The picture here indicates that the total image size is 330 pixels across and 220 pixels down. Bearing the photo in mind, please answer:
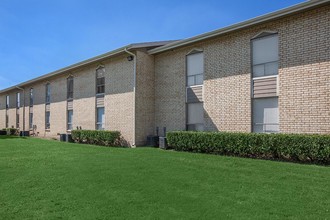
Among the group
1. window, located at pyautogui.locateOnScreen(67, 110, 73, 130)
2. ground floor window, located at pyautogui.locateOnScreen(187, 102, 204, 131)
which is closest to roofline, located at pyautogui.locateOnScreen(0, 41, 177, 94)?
window, located at pyautogui.locateOnScreen(67, 110, 73, 130)

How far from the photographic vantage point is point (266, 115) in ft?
41.2

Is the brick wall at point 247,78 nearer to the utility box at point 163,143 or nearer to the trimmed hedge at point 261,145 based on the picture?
the trimmed hedge at point 261,145

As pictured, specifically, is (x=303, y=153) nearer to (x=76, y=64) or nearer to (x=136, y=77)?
(x=136, y=77)

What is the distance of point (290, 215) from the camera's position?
195 inches

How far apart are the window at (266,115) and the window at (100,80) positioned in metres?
11.0

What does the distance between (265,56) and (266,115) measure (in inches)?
96.5

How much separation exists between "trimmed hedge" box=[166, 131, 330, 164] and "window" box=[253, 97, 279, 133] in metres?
1.42

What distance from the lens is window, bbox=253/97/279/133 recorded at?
12.2 m

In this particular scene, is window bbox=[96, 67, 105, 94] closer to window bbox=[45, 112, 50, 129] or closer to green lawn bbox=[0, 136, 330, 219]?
window bbox=[45, 112, 50, 129]

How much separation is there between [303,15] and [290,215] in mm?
8953

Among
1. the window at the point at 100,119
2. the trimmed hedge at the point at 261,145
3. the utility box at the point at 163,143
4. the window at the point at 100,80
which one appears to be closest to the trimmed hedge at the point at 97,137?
the window at the point at 100,119

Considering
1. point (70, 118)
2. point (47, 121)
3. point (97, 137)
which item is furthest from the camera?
point (47, 121)

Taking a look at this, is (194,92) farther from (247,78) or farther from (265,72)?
(265,72)

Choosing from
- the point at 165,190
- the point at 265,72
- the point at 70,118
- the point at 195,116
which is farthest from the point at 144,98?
the point at 165,190
